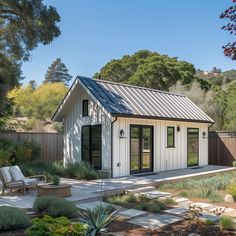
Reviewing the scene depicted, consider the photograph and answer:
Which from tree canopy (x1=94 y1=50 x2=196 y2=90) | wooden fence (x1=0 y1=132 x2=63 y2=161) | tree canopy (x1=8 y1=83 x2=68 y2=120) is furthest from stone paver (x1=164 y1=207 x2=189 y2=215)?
tree canopy (x1=8 y1=83 x2=68 y2=120)

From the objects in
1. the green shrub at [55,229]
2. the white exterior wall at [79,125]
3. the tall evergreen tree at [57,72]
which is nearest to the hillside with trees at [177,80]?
the white exterior wall at [79,125]

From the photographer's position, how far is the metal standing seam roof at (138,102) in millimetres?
13461

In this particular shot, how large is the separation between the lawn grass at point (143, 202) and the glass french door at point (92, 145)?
157 inches

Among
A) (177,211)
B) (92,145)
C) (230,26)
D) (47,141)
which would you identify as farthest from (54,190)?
(47,141)

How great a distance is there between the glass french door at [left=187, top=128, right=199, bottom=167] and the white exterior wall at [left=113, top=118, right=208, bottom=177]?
0.28 m

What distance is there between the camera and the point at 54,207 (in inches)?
269

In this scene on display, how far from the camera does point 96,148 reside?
552 inches

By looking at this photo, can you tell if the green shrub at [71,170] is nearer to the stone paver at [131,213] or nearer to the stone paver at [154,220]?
the stone paver at [131,213]

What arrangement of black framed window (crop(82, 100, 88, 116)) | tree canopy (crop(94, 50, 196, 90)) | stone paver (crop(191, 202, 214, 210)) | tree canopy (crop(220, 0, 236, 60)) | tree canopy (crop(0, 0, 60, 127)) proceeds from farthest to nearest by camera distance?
1. tree canopy (crop(94, 50, 196, 90))
2. black framed window (crop(82, 100, 88, 116))
3. tree canopy (crop(0, 0, 60, 127))
4. stone paver (crop(191, 202, 214, 210))
5. tree canopy (crop(220, 0, 236, 60))

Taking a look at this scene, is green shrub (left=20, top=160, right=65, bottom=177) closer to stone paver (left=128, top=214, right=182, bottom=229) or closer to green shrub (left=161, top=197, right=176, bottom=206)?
green shrub (left=161, top=197, right=176, bottom=206)

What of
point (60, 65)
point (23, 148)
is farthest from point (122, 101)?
point (60, 65)

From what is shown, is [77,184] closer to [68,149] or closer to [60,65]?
[68,149]

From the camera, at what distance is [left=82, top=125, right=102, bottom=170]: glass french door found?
545 inches

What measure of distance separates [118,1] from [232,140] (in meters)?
9.95
